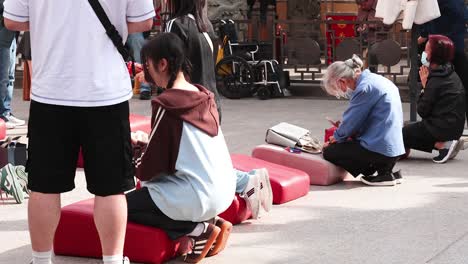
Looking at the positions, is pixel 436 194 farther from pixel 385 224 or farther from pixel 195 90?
pixel 195 90

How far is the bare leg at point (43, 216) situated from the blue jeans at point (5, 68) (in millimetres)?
5957

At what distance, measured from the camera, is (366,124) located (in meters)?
7.91

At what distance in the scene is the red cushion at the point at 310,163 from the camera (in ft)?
26.3

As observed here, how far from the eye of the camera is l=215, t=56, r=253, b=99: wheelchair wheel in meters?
13.4

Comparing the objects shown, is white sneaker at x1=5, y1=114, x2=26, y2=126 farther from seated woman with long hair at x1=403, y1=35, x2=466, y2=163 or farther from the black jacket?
the black jacket

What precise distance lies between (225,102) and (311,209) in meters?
6.30

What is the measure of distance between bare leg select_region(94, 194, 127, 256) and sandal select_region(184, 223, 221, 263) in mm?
722

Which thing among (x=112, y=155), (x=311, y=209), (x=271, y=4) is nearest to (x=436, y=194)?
(x=311, y=209)

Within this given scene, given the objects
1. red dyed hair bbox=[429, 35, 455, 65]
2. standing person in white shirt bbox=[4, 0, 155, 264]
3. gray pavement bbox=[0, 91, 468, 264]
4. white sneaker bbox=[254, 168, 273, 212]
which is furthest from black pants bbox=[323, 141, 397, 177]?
standing person in white shirt bbox=[4, 0, 155, 264]

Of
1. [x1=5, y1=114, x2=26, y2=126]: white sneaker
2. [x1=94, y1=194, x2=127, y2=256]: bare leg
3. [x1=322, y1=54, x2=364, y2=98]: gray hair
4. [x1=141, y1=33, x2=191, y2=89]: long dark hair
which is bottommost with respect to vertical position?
[x1=5, y1=114, x2=26, y2=126]: white sneaker

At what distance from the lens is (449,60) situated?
8.96 meters

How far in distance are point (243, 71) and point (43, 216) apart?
8600 mm

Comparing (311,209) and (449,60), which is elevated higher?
(449,60)

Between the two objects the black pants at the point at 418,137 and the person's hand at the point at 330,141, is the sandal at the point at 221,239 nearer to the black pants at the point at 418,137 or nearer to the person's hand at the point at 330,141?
the person's hand at the point at 330,141
